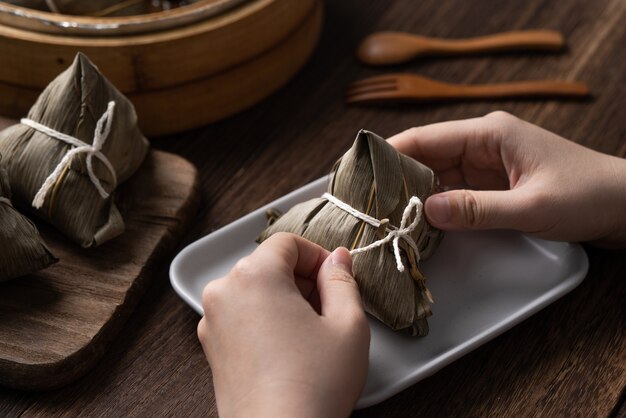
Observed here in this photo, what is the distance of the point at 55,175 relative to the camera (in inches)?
46.8

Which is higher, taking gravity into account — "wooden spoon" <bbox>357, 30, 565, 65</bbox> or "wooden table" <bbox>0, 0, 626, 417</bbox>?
"wooden spoon" <bbox>357, 30, 565, 65</bbox>

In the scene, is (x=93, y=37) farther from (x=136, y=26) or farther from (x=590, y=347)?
(x=590, y=347)

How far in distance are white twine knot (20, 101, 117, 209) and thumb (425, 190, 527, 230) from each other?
1.61ft

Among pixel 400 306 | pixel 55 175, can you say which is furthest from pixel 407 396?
pixel 55 175

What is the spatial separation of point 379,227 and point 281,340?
0.24 metres

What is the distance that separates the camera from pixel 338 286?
1.00 metres

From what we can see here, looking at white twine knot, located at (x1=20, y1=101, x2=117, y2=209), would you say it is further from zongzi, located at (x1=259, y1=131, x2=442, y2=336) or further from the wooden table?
zongzi, located at (x1=259, y1=131, x2=442, y2=336)

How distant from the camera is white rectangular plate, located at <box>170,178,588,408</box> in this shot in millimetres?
1075

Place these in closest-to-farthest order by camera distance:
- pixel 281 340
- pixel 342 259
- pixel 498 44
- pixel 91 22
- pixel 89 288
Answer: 1. pixel 281 340
2. pixel 342 259
3. pixel 89 288
4. pixel 91 22
5. pixel 498 44

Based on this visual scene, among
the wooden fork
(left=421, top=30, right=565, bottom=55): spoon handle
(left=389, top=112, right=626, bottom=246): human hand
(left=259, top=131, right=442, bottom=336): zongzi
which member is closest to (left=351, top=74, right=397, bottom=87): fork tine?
the wooden fork

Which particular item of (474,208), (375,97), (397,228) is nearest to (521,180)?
(474,208)

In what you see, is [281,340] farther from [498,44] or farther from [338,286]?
[498,44]

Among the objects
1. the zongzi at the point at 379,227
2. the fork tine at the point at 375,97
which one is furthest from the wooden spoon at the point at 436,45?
the zongzi at the point at 379,227

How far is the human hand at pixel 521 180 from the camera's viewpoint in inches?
45.0
